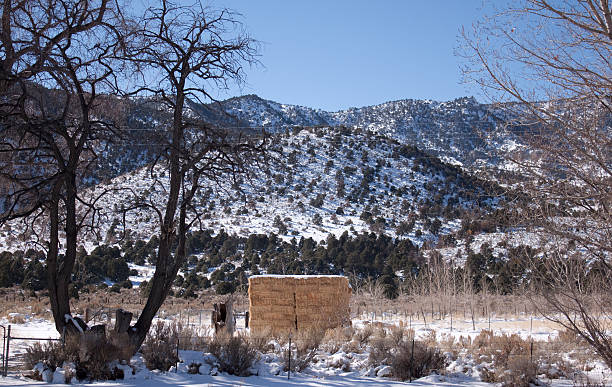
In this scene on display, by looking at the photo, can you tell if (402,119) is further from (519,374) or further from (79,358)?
(79,358)

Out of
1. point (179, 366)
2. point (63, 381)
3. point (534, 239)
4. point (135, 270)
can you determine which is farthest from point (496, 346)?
point (135, 270)

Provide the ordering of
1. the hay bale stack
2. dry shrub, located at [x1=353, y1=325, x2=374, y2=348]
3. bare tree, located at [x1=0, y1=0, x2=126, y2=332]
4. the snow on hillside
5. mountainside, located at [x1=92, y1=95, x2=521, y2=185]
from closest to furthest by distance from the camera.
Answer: bare tree, located at [x1=0, y1=0, x2=126, y2=332] < dry shrub, located at [x1=353, y1=325, x2=374, y2=348] < the hay bale stack < the snow on hillside < mountainside, located at [x1=92, y1=95, x2=521, y2=185]

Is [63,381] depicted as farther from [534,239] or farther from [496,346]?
[496,346]

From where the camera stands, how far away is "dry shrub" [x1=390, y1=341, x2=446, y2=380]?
12.6m

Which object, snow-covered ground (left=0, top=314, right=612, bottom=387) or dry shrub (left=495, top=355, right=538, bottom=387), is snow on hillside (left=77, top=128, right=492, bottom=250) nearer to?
snow-covered ground (left=0, top=314, right=612, bottom=387)

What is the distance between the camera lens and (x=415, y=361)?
12.9 metres

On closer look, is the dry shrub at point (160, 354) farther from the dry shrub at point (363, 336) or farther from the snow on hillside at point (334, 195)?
the snow on hillside at point (334, 195)

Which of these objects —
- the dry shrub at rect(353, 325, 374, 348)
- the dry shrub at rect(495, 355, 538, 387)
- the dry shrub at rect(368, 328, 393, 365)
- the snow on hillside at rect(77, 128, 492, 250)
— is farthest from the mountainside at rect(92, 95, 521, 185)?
the dry shrub at rect(495, 355, 538, 387)

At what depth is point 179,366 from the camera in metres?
12.3

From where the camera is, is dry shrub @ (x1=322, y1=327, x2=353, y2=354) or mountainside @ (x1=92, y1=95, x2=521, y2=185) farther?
mountainside @ (x1=92, y1=95, x2=521, y2=185)

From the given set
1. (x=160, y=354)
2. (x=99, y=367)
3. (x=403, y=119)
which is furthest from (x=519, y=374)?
(x=403, y=119)

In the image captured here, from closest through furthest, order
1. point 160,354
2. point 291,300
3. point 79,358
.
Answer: point 79,358 < point 160,354 < point 291,300

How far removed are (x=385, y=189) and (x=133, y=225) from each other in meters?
23.2

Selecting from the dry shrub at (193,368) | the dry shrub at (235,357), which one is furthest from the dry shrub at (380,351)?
the dry shrub at (193,368)
